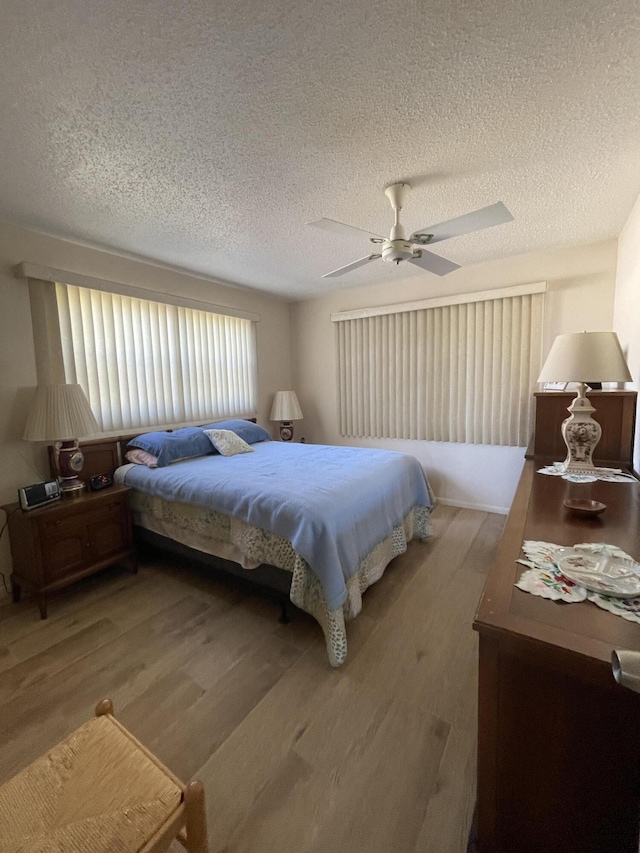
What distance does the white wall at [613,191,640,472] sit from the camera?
2.09 metres

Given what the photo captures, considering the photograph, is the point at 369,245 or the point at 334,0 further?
the point at 369,245

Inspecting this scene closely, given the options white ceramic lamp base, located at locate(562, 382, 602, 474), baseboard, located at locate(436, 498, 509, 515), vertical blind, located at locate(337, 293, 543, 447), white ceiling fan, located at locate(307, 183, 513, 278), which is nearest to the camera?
white ceiling fan, located at locate(307, 183, 513, 278)

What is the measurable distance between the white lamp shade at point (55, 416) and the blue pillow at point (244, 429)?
1.23 m

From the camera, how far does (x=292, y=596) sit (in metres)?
1.85

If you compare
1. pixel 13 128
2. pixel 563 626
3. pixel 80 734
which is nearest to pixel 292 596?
pixel 80 734

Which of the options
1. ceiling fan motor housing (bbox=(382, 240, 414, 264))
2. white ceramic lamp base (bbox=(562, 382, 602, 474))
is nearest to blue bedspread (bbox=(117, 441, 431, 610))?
white ceramic lamp base (bbox=(562, 382, 602, 474))

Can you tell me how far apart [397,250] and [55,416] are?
7.76 ft

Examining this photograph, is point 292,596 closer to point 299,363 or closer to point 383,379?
point 383,379

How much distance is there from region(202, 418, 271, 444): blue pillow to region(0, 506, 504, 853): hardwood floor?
59.0 inches

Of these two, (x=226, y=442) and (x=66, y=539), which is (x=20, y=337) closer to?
(x=66, y=539)

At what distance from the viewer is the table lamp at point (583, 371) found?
1778mm

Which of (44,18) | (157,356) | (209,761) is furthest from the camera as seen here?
(157,356)

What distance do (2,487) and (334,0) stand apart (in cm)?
302

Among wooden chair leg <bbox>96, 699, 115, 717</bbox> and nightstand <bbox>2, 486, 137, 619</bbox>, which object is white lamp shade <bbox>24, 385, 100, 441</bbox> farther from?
wooden chair leg <bbox>96, 699, 115, 717</bbox>
